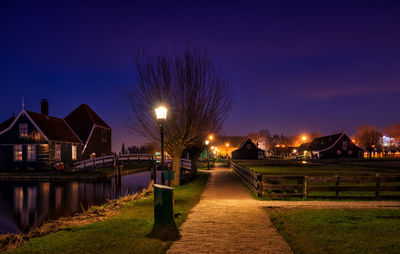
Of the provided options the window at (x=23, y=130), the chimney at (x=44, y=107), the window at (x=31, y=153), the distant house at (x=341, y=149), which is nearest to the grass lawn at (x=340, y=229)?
the window at (x=31, y=153)

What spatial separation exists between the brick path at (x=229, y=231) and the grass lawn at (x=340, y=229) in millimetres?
418

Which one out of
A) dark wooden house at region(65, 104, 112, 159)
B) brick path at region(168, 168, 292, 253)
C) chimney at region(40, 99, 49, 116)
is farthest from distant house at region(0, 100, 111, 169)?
brick path at region(168, 168, 292, 253)

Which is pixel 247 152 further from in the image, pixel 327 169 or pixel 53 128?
pixel 53 128

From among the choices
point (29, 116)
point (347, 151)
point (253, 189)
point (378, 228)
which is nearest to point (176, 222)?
point (378, 228)

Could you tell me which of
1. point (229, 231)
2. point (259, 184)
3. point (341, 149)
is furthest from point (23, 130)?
point (341, 149)

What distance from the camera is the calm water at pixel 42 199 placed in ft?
49.0

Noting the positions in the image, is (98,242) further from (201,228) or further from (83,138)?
(83,138)

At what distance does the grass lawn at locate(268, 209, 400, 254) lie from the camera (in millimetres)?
6523

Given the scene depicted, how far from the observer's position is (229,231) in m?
7.79

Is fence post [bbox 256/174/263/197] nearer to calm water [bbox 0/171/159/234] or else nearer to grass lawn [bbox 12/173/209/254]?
grass lawn [bbox 12/173/209/254]

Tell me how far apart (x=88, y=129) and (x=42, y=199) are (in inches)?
976

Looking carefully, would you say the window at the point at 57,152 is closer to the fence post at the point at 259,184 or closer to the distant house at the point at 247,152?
the fence post at the point at 259,184

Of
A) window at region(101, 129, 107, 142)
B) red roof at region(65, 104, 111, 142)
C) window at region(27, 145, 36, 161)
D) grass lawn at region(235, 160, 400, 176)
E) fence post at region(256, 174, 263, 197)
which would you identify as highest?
red roof at region(65, 104, 111, 142)

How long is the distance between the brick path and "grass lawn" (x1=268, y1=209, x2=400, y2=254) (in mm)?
418
